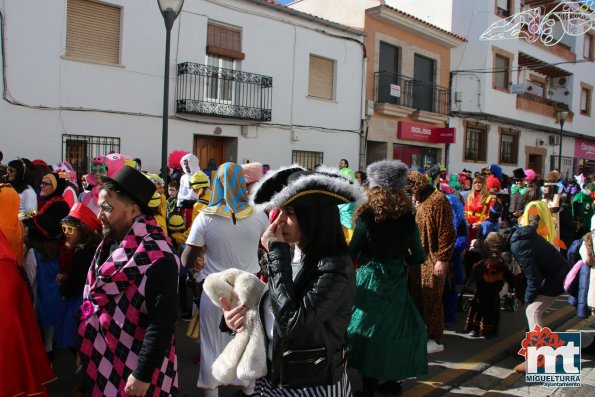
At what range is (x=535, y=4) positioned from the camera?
2445cm

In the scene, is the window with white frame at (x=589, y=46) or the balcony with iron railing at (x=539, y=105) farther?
the window with white frame at (x=589, y=46)

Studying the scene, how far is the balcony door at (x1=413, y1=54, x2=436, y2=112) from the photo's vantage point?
65.0 feet

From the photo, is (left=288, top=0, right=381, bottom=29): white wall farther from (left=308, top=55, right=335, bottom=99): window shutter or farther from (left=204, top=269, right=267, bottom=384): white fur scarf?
(left=204, top=269, right=267, bottom=384): white fur scarf

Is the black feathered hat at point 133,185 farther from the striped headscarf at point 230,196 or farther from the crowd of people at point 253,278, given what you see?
the striped headscarf at point 230,196

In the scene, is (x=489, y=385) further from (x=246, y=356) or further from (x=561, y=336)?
(x=246, y=356)

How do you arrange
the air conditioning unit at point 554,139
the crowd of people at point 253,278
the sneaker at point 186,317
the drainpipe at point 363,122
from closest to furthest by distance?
the crowd of people at point 253,278
the sneaker at point 186,317
the drainpipe at point 363,122
the air conditioning unit at point 554,139

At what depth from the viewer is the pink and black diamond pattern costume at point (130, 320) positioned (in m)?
2.60

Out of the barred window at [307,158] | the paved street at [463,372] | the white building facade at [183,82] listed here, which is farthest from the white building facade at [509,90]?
the paved street at [463,372]

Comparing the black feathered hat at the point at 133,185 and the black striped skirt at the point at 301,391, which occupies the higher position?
the black feathered hat at the point at 133,185

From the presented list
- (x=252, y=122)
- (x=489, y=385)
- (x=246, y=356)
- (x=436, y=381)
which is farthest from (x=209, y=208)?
(x=252, y=122)

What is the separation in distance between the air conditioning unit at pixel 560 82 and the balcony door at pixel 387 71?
14.1 metres

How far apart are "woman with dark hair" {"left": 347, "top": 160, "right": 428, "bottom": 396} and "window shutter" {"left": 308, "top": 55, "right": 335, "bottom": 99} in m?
12.6

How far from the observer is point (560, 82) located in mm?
28625

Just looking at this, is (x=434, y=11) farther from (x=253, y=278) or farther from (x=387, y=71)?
(x=253, y=278)
